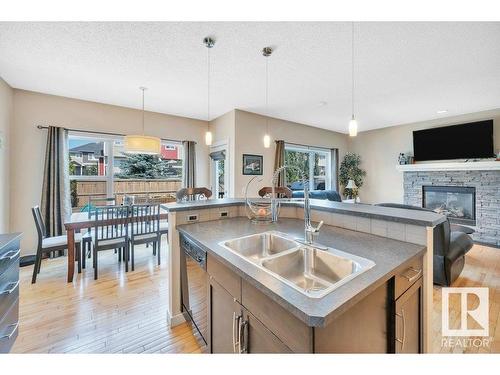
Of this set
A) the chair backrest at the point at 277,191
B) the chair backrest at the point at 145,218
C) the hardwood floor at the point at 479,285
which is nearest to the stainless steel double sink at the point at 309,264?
the hardwood floor at the point at 479,285

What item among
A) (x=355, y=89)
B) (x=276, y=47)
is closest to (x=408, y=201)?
(x=355, y=89)

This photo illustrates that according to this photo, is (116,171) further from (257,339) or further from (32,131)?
(257,339)

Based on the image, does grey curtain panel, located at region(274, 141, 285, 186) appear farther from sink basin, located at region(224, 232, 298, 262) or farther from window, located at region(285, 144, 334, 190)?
sink basin, located at region(224, 232, 298, 262)

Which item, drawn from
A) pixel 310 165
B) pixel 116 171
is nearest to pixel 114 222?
pixel 116 171

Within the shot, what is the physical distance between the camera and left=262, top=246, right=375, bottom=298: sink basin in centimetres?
110

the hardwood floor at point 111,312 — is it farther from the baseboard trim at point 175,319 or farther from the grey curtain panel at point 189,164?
the grey curtain panel at point 189,164

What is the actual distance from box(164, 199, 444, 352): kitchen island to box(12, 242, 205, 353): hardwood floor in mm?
246

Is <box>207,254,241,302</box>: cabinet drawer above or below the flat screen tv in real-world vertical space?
below

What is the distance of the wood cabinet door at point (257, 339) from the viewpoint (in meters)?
0.84

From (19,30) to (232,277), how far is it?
278 centimetres

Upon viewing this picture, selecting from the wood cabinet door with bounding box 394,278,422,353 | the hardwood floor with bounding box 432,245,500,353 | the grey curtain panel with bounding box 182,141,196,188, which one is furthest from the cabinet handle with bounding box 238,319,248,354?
the grey curtain panel with bounding box 182,141,196,188

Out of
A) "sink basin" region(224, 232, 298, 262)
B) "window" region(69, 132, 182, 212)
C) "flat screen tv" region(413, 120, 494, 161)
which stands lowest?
"sink basin" region(224, 232, 298, 262)

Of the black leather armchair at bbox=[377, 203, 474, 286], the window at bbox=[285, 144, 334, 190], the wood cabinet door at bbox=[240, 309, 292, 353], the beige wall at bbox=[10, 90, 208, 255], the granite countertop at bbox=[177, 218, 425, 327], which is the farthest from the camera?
the window at bbox=[285, 144, 334, 190]
